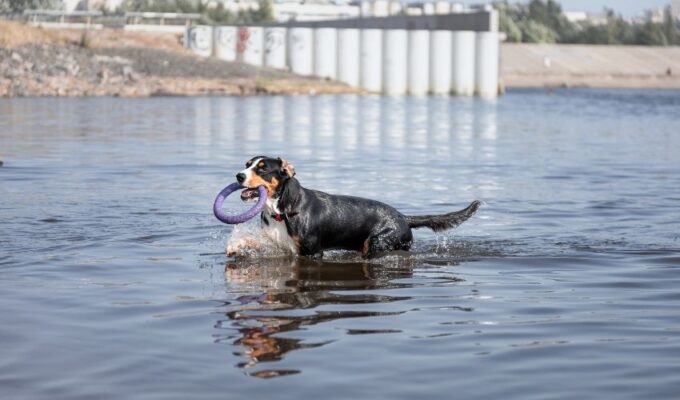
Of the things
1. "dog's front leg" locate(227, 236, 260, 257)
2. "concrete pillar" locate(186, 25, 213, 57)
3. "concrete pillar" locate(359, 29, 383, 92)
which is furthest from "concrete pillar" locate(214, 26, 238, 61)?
"dog's front leg" locate(227, 236, 260, 257)

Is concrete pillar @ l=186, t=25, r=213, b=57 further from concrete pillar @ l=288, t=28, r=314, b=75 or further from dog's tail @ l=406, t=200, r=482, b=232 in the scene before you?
dog's tail @ l=406, t=200, r=482, b=232

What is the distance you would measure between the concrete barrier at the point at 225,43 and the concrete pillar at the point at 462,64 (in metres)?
12.4

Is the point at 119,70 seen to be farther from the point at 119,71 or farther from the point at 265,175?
the point at 265,175

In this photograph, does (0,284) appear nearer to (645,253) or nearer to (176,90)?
(645,253)

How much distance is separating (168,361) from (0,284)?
3.29 m

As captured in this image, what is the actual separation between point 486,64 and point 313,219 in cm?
6214

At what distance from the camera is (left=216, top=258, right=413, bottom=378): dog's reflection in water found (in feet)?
27.2

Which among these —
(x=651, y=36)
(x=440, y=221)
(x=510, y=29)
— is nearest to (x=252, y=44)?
(x=510, y=29)

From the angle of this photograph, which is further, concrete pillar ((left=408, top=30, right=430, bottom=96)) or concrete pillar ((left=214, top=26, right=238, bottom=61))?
concrete pillar ((left=408, top=30, right=430, bottom=96))

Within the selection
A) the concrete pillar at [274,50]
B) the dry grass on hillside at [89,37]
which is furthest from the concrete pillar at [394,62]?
the dry grass on hillside at [89,37]

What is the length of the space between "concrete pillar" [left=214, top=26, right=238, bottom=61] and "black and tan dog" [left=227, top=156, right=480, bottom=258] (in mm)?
58801

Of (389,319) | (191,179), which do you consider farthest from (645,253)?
(191,179)

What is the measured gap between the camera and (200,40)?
70.9 m

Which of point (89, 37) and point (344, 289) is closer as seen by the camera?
point (344, 289)
